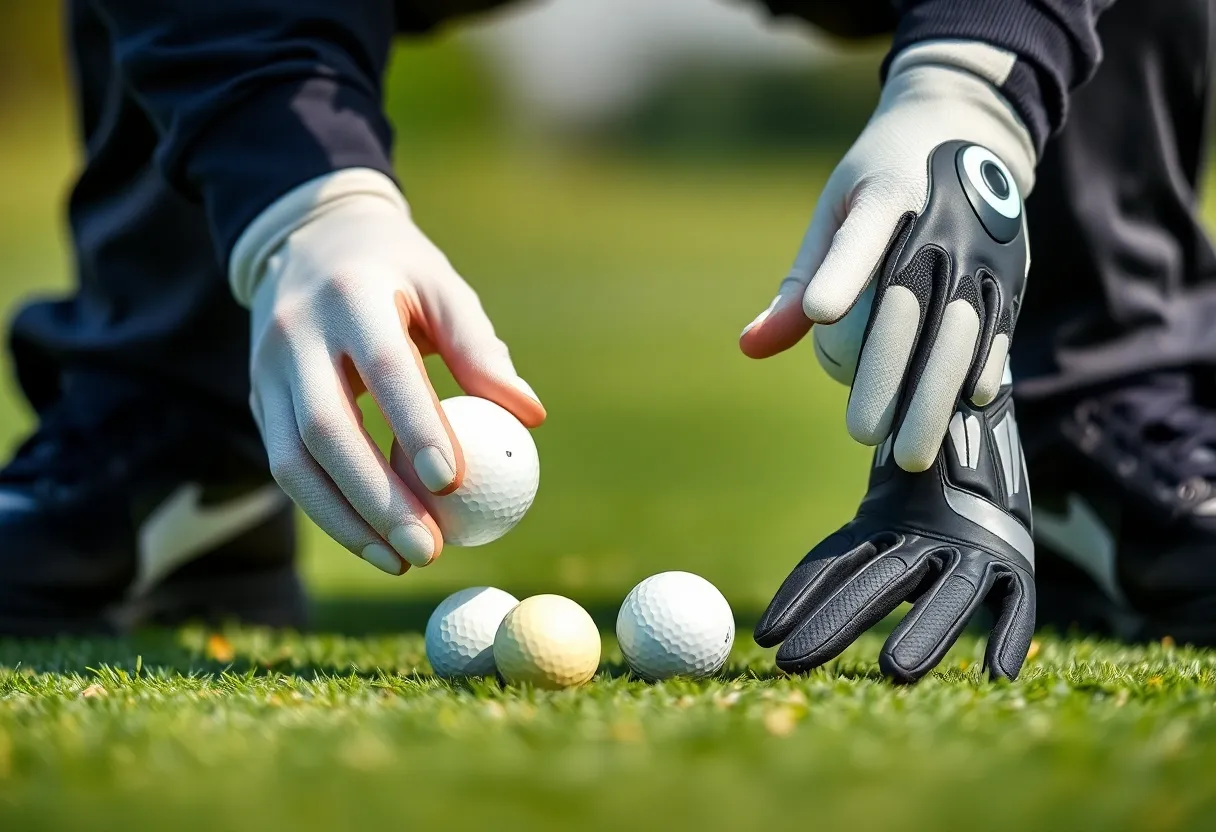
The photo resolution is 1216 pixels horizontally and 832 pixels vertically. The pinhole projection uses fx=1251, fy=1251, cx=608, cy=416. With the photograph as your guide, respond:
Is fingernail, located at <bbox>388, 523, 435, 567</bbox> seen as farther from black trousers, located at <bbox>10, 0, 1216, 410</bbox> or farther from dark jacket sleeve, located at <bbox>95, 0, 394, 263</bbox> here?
black trousers, located at <bbox>10, 0, 1216, 410</bbox>

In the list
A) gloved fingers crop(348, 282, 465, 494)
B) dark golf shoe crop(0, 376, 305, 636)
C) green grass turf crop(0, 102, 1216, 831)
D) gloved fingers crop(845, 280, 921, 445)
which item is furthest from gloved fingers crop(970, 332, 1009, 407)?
dark golf shoe crop(0, 376, 305, 636)

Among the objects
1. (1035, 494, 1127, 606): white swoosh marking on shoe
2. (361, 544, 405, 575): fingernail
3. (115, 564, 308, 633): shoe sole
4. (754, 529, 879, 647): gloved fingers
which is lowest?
(115, 564, 308, 633): shoe sole

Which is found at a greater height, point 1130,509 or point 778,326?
point 778,326

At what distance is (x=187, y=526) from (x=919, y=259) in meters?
1.92

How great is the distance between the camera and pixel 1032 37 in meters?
2.11

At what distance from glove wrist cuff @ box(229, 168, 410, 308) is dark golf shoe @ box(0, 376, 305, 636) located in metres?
0.86

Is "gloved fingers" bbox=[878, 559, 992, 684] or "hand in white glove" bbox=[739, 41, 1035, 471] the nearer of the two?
"gloved fingers" bbox=[878, 559, 992, 684]

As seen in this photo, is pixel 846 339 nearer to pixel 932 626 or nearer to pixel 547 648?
pixel 932 626

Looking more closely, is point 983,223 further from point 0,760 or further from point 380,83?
point 0,760

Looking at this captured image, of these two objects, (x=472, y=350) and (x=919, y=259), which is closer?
(x=919, y=259)

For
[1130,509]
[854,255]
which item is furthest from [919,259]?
[1130,509]

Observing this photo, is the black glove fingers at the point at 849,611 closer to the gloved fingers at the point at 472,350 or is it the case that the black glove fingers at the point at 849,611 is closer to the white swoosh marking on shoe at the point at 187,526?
the gloved fingers at the point at 472,350

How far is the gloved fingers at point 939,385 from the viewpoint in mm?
1878

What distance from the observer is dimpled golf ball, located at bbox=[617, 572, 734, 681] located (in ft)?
6.19
